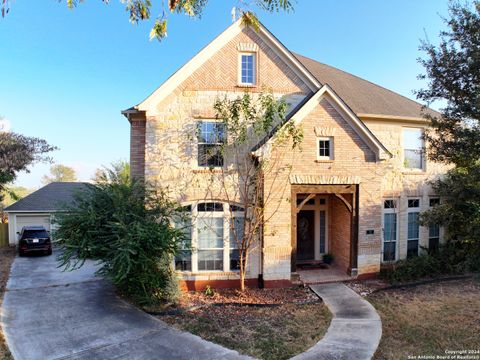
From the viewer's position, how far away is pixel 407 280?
38.3 feet

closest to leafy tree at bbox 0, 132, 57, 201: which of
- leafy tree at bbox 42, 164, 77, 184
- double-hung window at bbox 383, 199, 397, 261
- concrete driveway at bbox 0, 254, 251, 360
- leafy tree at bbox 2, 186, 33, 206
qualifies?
leafy tree at bbox 2, 186, 33, 206

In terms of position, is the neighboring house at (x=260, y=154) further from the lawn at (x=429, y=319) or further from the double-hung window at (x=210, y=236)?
the lawn at (x=429, y=319)

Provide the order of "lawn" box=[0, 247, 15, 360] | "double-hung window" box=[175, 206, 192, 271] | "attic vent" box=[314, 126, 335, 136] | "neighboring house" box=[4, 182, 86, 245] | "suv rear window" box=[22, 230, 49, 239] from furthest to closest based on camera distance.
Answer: "neighboring house" box=[4, 182, 86, 245], "suv rear window" box=[22, 230, 49, 239], "attic vent" box=[314, 126, 335, 136], "double-hung window" box=[175, 206, 192, 271], "lawn" box=[0, 247, 15, 360]

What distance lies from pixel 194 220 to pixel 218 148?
9.03 ft

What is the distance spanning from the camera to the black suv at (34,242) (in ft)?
57.5

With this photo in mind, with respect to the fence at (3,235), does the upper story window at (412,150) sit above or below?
above

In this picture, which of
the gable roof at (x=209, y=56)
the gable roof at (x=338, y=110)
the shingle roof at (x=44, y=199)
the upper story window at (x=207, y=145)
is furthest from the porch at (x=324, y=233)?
the shingle roof at (x=44, y=199)

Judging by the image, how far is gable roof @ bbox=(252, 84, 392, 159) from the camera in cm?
1075

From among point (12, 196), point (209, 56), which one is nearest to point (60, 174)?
point (12, 196)

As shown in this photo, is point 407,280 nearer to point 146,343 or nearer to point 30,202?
point 146,343

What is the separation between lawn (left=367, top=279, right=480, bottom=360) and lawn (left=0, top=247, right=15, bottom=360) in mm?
7664

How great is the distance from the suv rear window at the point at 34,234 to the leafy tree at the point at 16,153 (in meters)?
4.41

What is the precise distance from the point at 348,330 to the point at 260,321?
2199 mm

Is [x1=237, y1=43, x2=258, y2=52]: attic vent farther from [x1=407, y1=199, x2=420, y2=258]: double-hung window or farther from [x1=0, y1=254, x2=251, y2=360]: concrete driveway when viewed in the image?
[x1=0, y1=254, x2=251, y2=360]: concrete driveway
